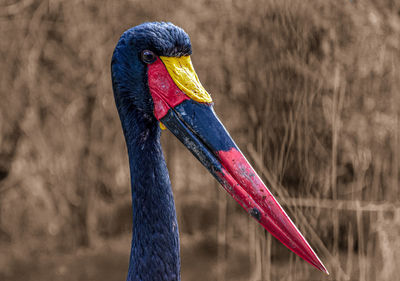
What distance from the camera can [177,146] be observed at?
500 centimetres

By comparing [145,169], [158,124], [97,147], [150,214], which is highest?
[97,147]

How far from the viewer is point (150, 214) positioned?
74.5 inches

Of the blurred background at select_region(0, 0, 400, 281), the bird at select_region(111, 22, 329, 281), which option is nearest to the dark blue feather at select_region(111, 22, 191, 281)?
the bird at select_region(111, 22, 329, 281)

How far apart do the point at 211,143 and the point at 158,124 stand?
301 mm

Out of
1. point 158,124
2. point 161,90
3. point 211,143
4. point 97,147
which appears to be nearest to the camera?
point 211,143

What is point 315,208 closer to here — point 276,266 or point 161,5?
point 276,266

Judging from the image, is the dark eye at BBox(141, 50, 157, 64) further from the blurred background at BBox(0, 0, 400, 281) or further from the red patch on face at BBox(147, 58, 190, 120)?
the blurred background at BBox(0, 0, 400, 281)

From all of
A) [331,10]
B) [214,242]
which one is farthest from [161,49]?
[214,242]

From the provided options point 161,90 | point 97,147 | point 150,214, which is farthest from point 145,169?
point 97,147

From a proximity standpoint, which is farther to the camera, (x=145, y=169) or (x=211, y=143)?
(x=145, y=169)

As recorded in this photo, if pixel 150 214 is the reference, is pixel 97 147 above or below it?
above

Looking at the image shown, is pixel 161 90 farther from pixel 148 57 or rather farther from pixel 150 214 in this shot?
pixel 150 214

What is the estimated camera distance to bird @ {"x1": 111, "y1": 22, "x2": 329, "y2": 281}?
176 centimetres

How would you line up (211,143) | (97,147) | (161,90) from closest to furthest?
(211,143) → (161,90) → (97,147)
